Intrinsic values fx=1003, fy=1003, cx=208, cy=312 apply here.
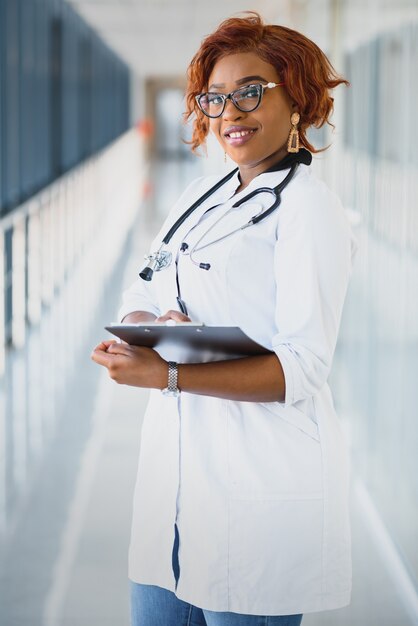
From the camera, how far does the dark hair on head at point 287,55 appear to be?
0.96 m

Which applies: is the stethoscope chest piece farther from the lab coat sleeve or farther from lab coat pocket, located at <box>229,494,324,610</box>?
lab coat pocket, located at <box>229,494,324,610</box>

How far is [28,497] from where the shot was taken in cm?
247

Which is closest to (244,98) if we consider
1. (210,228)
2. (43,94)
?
(210,228)

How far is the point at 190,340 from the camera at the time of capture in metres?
0.90

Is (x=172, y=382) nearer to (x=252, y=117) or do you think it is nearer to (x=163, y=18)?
(x=252, y=117)

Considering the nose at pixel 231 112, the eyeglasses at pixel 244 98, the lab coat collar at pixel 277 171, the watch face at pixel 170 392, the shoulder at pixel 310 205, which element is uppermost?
the eyeglasses at pixel 244 98

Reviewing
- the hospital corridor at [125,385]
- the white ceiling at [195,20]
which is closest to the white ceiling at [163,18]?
the white ceiling at [195,20]

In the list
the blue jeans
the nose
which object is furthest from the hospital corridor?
the blue jeans

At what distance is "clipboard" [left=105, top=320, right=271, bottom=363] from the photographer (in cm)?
87

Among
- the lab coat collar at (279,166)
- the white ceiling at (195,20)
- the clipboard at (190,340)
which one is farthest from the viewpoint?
the white ceiling at (195,20)

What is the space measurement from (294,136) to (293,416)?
0.27 meters

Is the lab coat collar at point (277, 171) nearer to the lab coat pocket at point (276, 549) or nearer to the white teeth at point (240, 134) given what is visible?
the white teeth at point (240, 134)

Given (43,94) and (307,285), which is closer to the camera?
(307,285)

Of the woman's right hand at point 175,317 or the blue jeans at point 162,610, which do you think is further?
the blue jeans at point 162,610
